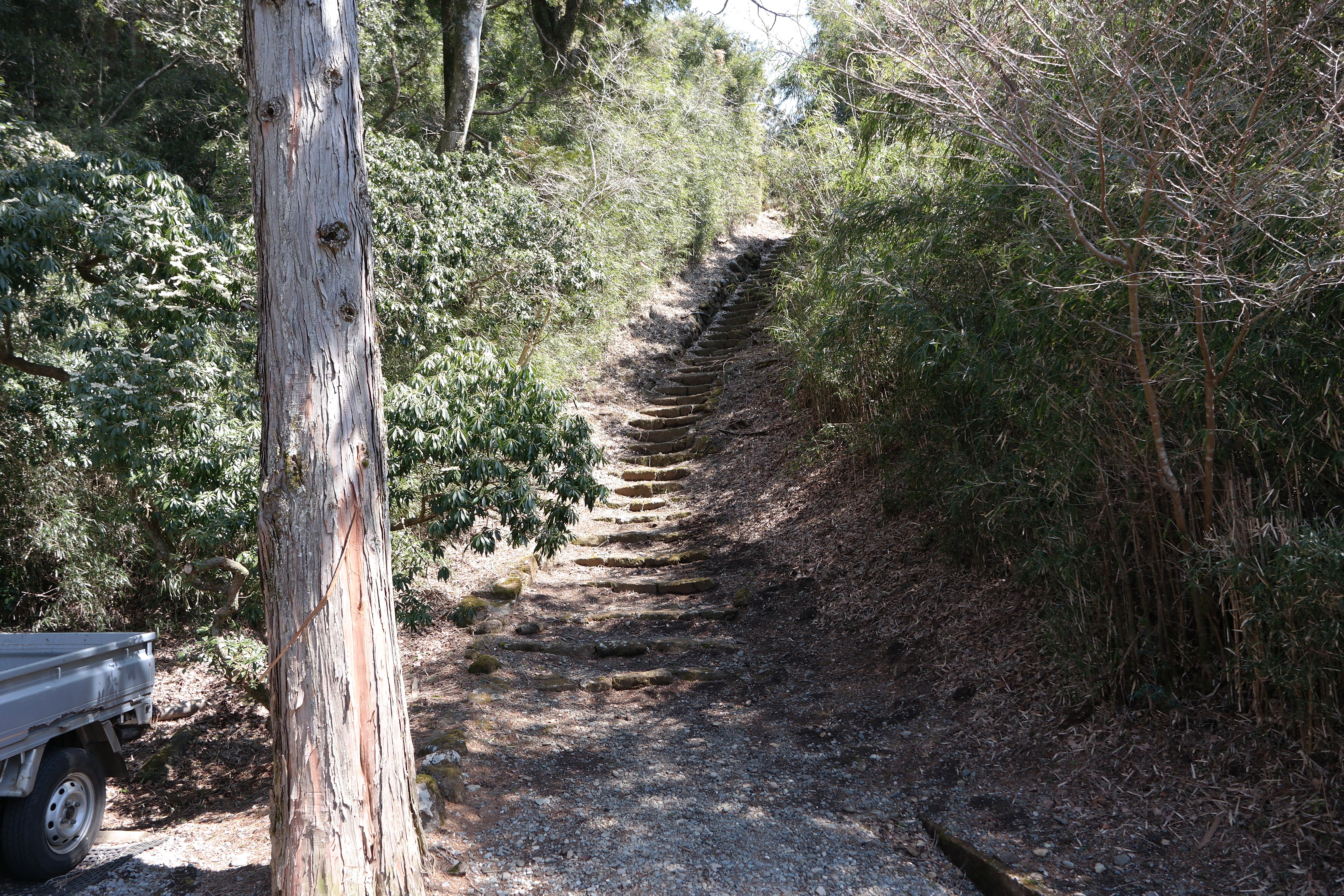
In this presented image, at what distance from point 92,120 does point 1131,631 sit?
1070 centimetres

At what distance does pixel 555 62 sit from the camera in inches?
428

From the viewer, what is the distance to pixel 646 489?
8.91m

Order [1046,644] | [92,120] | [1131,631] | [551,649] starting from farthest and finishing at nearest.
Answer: [92,120], [551,649], [1046,644], [1131,631]

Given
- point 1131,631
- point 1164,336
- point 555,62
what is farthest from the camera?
point 555,62

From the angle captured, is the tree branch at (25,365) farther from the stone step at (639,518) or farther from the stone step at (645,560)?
the stone step at (639,518)

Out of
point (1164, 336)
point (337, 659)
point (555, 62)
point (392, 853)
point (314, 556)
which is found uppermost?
point (555, 62)

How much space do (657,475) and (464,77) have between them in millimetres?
4920

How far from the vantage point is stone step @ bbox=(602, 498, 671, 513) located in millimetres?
8484

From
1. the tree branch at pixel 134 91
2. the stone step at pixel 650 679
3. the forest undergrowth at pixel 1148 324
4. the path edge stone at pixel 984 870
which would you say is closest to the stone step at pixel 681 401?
the stone step at pixel 650 679

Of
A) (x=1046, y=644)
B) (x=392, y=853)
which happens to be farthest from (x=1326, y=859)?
(x=392, y=853)

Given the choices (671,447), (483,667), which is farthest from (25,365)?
(671,447)

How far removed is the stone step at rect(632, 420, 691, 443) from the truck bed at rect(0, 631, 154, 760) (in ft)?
22.3

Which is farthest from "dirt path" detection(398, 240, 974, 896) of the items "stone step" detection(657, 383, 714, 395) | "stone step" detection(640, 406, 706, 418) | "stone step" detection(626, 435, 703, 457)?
"stone step" detection(657, 383, 714, 395)

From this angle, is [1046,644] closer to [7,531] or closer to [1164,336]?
[1164,336]
